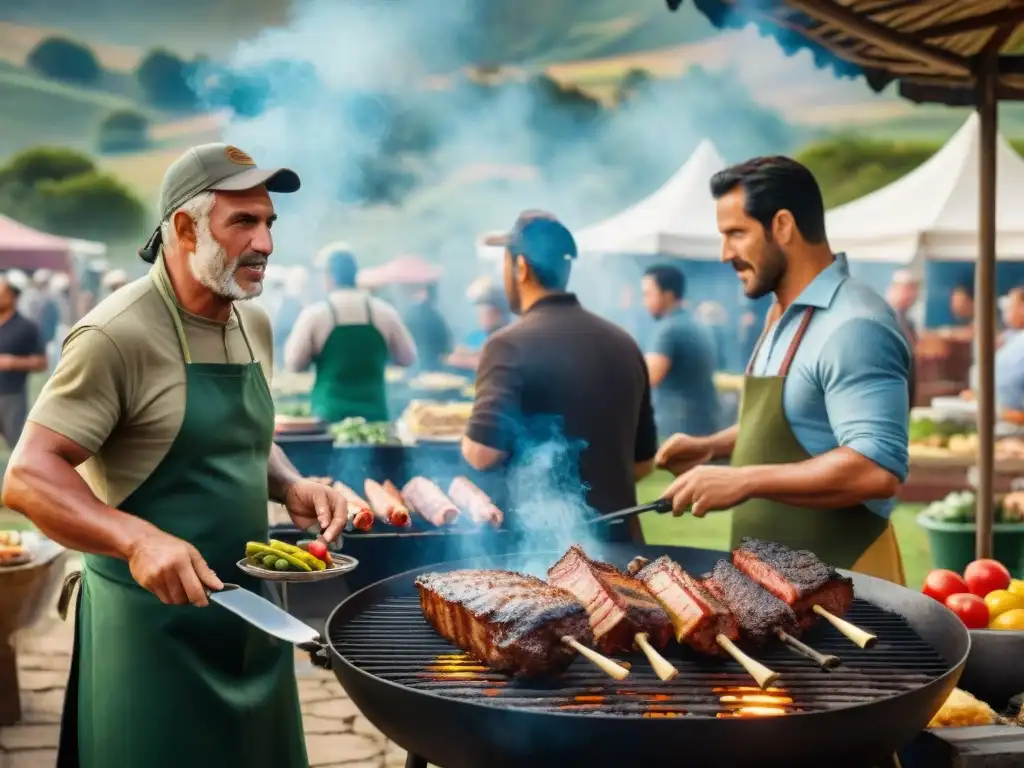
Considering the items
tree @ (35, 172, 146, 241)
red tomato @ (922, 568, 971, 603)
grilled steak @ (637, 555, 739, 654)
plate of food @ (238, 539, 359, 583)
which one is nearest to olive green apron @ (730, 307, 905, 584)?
red tomato @ (922, 568, 971, 603)

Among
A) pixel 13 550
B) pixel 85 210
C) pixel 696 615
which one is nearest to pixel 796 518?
pixel 696 615

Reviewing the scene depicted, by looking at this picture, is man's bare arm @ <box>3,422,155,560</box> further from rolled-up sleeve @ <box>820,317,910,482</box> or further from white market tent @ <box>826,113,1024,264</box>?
white market tent @ <box>826,113,1024,264</box>

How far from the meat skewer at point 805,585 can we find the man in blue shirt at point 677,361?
16.7ft

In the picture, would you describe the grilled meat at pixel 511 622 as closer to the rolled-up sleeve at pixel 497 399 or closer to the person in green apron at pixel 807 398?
the person in green apron at pixel 807 398

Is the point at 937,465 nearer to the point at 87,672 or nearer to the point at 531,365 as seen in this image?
the point at 531,365

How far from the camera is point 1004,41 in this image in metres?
4.69

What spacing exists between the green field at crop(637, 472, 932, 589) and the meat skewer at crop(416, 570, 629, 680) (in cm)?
684

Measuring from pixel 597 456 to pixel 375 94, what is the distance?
31.5m

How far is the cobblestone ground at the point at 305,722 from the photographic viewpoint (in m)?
4.94

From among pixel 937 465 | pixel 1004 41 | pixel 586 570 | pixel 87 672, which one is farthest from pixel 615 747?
pixel 937 465

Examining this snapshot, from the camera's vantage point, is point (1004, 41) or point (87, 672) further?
point (1004, 41)

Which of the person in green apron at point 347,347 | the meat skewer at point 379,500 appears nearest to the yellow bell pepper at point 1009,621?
the meat skewer at point 379,500

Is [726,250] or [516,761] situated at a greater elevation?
[726,250]

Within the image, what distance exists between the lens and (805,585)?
273 centimetres
